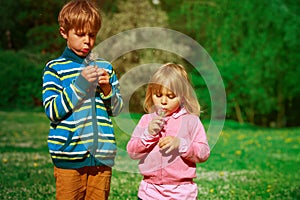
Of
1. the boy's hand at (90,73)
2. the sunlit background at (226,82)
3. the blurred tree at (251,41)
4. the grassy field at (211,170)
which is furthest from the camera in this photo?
the blurred tree at (251,41)

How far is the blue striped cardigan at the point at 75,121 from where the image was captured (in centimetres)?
325

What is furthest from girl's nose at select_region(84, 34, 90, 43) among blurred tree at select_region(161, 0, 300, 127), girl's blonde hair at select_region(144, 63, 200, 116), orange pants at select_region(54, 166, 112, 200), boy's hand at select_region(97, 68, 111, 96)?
blurred tree at select_region(161, 0, 300, 127)

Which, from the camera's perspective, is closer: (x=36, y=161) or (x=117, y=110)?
(x=117, y=110)

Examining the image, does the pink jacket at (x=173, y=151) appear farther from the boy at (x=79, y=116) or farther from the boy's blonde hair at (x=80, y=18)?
the boy's blonde hair at (x=80, y=18)

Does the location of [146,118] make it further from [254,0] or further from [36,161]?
[254,0]

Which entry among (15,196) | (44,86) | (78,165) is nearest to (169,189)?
(78,165)

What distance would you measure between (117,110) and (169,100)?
1.19ft

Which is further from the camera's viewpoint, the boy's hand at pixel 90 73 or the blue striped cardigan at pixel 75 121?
the blue striped cardigan at pixel 75 121

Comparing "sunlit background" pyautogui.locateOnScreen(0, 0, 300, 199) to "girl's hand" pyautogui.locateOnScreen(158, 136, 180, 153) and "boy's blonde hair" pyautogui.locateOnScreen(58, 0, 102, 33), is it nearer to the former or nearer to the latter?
"girl's hand" pyautogui.locateOnScreen(158, 136, 180, 153)

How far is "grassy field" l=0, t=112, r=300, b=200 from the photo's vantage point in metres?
6.10

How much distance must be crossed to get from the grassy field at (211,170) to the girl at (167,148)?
1.82 feet

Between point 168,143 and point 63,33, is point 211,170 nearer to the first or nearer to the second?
point 168,143

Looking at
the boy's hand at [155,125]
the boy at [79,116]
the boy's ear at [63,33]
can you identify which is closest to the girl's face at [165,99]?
the boy's hand at [155,125]

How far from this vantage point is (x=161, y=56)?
18.7 metres
